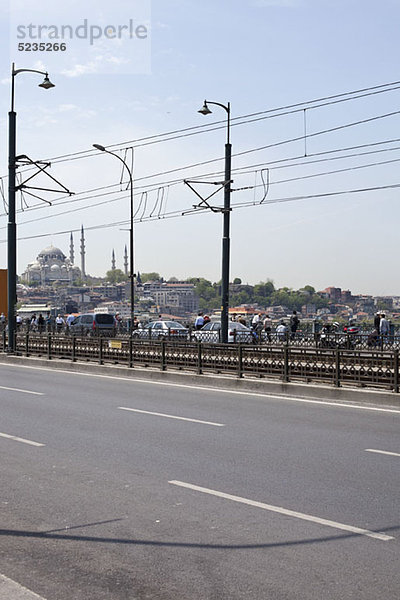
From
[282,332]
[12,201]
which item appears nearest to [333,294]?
[282,332]

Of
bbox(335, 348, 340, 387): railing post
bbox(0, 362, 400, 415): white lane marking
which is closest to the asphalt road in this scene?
bbox(0, 362, 400, 415): white lane marking

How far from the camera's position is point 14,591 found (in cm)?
449

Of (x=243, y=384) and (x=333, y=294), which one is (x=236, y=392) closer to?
(x=243, y=384)

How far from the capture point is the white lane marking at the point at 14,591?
4395mm

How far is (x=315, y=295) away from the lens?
181375 mm

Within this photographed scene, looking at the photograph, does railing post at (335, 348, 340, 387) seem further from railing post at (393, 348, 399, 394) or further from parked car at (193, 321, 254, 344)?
parked car at (193, 321, 254, 344)

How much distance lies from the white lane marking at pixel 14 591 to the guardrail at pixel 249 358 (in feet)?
34.0

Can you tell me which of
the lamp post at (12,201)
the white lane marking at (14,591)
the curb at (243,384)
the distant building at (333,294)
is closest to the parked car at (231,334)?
the lamp post at (12,201)

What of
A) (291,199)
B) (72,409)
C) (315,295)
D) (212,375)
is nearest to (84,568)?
(72,409)

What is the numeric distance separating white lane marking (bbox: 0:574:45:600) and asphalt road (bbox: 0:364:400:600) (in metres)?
0.02

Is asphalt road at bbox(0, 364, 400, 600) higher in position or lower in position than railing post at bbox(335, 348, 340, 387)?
lower

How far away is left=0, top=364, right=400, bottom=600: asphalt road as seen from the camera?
4.84 m

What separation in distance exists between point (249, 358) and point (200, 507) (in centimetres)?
1097

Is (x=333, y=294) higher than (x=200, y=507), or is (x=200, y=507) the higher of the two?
(x=333, y=294)
